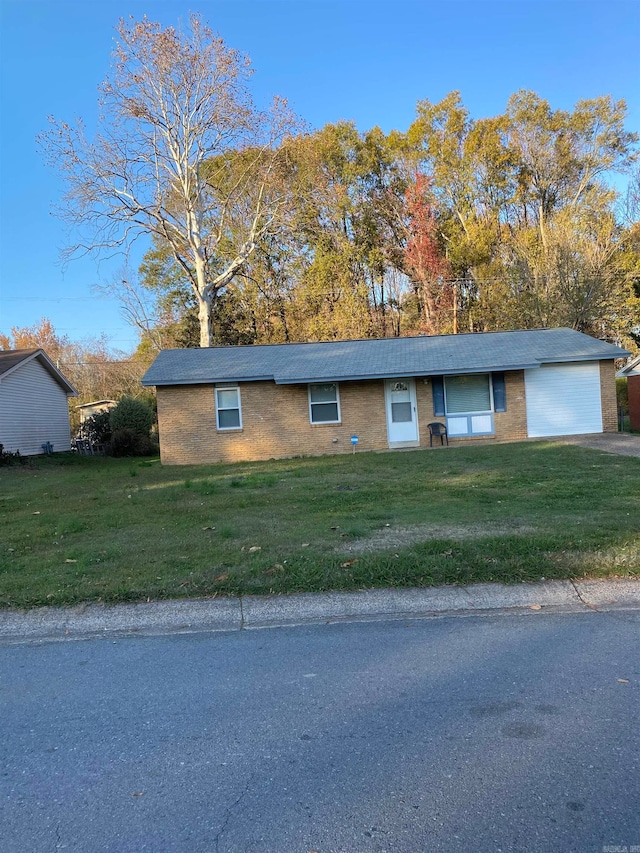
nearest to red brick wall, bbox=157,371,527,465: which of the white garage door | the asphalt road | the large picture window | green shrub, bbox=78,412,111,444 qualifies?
the large picture window

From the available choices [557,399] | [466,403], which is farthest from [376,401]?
[557,399]

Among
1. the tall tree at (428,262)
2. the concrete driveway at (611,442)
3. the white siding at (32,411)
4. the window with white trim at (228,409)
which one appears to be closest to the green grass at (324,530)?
the concrete driveway at (611,442)

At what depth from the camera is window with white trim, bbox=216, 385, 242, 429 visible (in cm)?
1814

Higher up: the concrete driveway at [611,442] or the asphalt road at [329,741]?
the concrete driveway at [611,442]

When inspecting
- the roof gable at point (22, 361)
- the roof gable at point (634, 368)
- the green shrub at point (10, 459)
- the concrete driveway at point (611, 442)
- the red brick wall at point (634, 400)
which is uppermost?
the roof gable at point (22, 361)

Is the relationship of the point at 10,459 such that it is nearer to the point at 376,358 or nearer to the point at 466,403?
the point at 376,358

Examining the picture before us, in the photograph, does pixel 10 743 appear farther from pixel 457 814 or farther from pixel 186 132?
pixel 186 132

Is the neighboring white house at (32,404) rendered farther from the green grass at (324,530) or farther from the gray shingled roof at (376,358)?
the green grass at (324,530)

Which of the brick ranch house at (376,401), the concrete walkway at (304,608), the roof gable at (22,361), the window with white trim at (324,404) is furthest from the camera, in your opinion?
the roof gable at (22,361)

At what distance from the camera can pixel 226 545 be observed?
664 cm

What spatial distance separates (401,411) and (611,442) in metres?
5.96

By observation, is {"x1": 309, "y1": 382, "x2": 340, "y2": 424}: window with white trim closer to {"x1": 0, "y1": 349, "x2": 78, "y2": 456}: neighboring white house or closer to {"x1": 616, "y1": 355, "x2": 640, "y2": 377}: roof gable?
{"x1": 616, "y1": 355, "x2": 640, "y2": 377}: roof gable

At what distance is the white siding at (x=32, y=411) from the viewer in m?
23.2

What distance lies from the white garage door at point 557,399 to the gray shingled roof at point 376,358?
2.33ft
